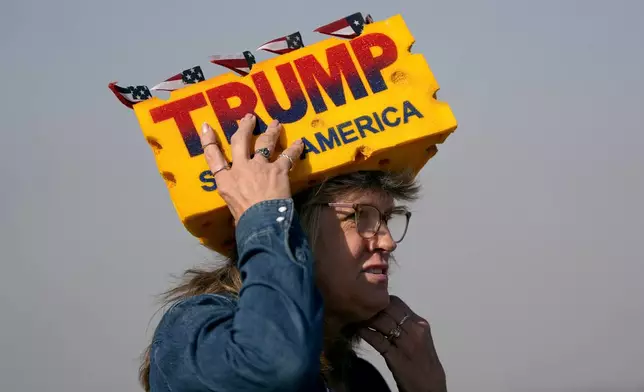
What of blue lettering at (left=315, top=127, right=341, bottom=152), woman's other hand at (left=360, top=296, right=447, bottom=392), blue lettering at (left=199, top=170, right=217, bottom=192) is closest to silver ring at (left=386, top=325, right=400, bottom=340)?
woman's other hand at (left=360, top=296, right=447, bottom=392)

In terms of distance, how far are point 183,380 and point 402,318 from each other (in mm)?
1147

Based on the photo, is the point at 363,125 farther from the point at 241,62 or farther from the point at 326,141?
the point at 241,62

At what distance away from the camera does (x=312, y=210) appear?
9.40ft

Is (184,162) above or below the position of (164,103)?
below

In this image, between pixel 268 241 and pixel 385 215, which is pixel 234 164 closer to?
pixel 268 241

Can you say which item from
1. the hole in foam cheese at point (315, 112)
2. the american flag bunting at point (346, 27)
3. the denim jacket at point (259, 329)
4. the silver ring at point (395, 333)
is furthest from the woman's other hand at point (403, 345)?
the american flag bunting at point (346, 27)

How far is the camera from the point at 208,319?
2.36m

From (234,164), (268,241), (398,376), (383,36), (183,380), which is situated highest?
(383,36)

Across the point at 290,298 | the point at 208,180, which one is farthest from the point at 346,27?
the point at 290,298

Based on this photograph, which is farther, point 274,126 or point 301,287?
point 274,126

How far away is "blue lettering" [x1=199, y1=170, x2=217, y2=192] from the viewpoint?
2.68m

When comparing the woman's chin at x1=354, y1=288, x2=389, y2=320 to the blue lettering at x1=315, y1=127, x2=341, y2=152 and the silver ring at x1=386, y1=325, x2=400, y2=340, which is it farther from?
the blue lettering at x1=315, y1=127, x2=341, y2=152

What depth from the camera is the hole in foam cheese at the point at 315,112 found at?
8.91ft

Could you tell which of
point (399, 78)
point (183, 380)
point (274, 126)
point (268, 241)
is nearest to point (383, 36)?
point (399, 78)
